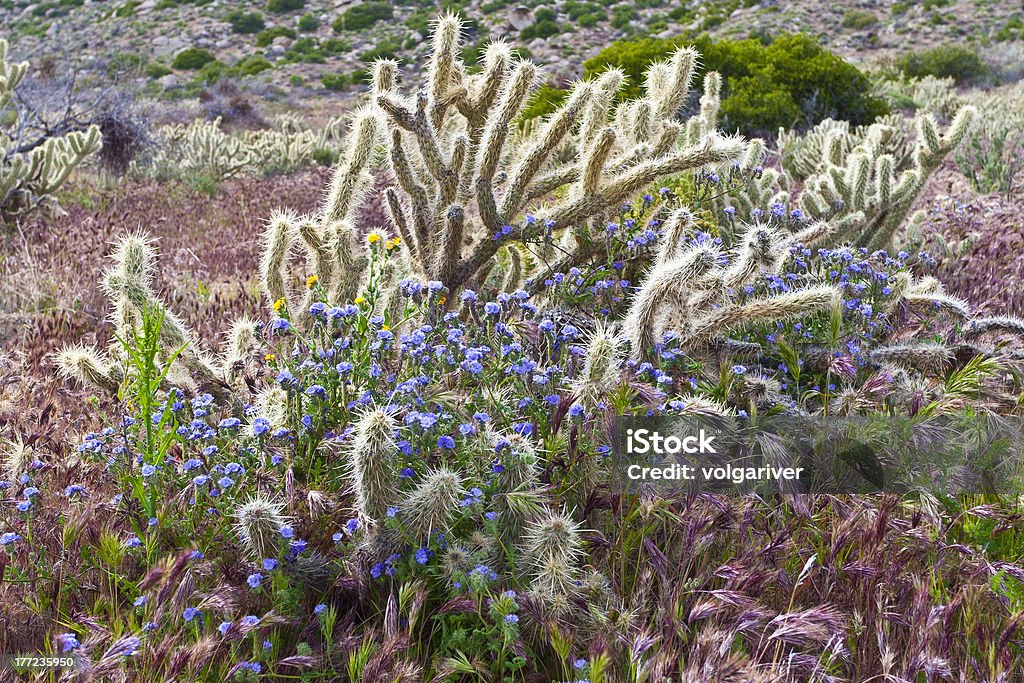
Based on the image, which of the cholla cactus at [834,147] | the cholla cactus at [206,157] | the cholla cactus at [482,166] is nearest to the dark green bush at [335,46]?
the cholla cactus at [206,157]

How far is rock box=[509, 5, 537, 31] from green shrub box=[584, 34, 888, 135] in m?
24.9

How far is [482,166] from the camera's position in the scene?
3457 millimetres

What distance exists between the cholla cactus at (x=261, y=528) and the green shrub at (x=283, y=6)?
45021 mm

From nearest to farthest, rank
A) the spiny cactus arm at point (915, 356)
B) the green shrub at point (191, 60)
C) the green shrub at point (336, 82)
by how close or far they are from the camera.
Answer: the spiny cactus arm at point (915, 356)
the green shrub at point (336, 82)
the green shrub at point (191, 60)

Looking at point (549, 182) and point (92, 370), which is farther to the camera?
point (549, 182)

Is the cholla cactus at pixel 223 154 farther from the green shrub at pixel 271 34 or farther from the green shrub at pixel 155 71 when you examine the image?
the green shrub at pixel 271 34

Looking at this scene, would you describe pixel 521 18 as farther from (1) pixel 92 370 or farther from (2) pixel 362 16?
(1) pixel 92 370

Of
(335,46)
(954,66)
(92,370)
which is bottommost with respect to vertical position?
(335,46)

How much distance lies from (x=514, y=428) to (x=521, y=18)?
120 ft

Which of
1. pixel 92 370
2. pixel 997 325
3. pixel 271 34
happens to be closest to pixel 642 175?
pixel 997 325

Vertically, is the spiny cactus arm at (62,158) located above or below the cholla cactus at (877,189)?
below

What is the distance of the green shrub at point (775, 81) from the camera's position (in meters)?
10.4

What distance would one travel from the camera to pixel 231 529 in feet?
6.53

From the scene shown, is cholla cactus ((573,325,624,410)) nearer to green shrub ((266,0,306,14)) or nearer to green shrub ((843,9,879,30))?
green shrub ((843,9,879,30))
